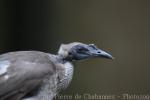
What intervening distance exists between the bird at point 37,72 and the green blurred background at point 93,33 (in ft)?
5.13

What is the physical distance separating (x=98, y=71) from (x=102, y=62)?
0.27 ft

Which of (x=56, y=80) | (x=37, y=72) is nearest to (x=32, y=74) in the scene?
(x=37, y=72)

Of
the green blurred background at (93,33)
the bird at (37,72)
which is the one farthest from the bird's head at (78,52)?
the green blurred background at (93,33)

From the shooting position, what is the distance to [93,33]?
16.1ft

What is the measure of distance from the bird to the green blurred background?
5.13ft

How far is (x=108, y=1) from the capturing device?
4867 millimetres

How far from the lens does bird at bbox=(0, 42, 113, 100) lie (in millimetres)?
3062

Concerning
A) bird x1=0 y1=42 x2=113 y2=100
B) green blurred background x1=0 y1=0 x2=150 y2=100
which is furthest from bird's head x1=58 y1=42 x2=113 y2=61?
green blurred background x1=0 y1=0 x2=150 y2=100

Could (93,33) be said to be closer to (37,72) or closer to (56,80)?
(56,80)

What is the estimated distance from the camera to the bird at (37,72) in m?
3.06

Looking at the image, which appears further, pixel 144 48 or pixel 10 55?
pixel 144 48

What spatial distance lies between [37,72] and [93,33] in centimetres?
184

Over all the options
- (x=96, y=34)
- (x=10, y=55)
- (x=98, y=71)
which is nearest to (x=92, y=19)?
(x=96, y=34)

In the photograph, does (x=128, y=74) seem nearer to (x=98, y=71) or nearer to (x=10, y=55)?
(x=98, y=71)
